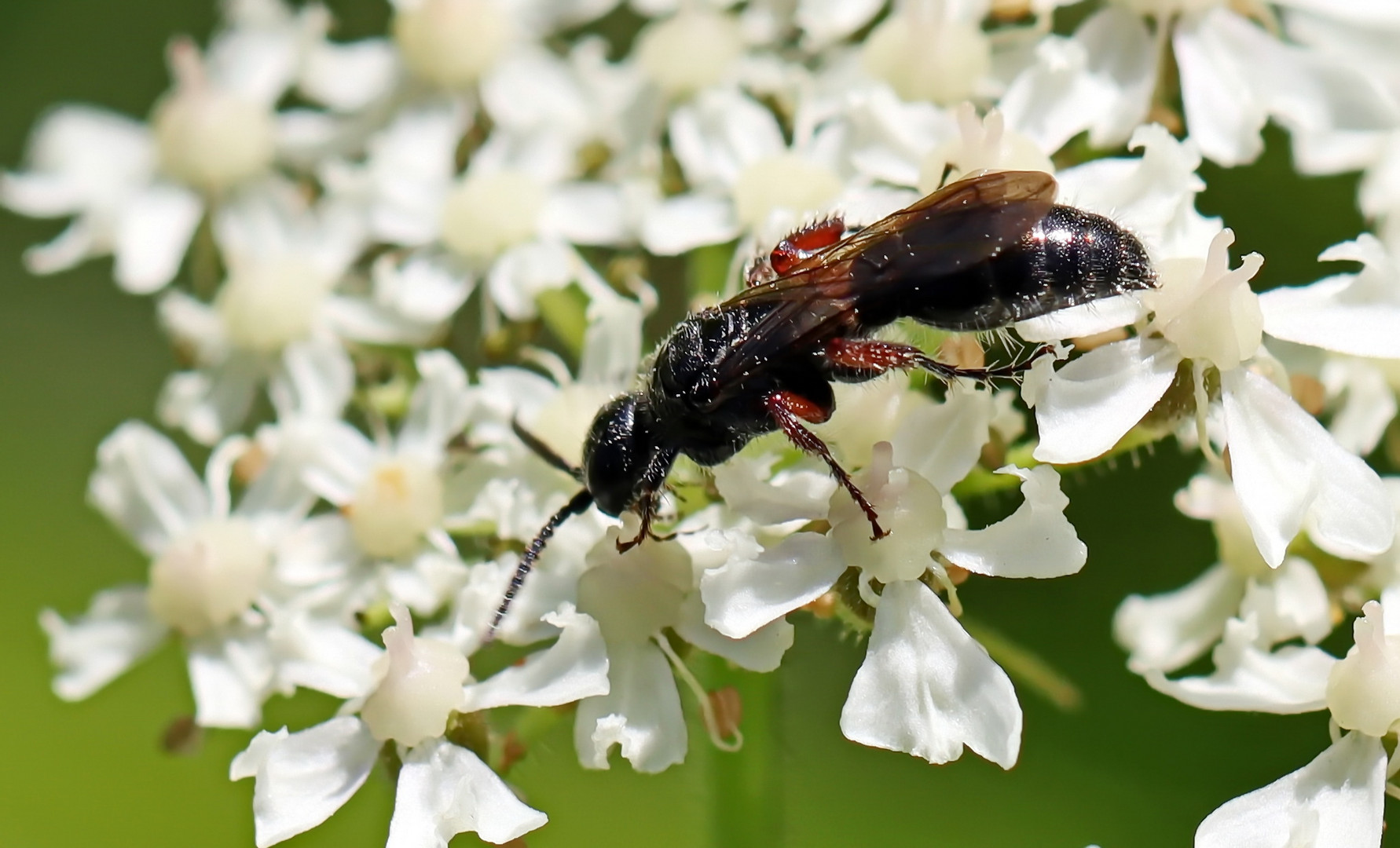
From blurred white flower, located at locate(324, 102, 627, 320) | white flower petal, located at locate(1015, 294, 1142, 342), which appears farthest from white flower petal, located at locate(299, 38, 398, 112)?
white flower petal, located at locate(1015, 294, 1142, 342)

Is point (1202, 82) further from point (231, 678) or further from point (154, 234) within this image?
point (154, 234)

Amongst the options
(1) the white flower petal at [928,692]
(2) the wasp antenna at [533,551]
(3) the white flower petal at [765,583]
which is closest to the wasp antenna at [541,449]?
(2) the wasp antenna at [533,551]

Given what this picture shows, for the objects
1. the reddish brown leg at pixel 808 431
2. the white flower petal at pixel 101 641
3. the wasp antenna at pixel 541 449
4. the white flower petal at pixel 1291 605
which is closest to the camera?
the reddish brown leg at pixel 808 431

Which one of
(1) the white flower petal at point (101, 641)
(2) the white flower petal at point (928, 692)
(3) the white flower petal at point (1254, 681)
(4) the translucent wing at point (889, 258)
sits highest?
(4) the translucent wing at point (889, 258)

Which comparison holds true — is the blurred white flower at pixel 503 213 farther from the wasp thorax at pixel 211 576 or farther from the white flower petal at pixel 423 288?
the wasp thorax at pixel 211 576

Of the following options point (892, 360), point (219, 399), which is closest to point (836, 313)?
point (892, 360)

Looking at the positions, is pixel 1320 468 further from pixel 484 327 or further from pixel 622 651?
pixel 484 327
